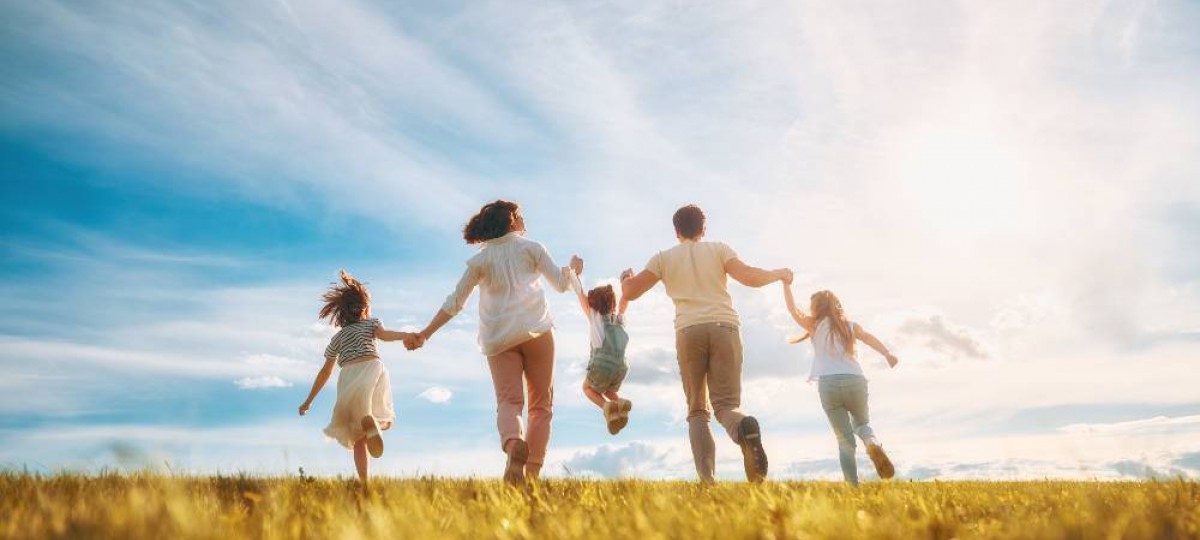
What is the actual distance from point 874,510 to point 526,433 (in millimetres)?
4203

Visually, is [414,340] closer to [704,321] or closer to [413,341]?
[413,341]

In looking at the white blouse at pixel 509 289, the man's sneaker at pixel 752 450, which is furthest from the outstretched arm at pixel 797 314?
the white blouse at pixel 509 289

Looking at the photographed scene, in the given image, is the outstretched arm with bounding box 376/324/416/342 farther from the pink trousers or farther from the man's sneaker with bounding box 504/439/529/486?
the man's sneaker with bounding box 504/439/529/486

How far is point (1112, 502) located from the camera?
14.8 ft

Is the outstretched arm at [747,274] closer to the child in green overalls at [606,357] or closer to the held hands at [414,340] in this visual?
the child in green overalls at [606,357]

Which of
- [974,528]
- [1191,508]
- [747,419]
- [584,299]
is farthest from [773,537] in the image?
[584,299]

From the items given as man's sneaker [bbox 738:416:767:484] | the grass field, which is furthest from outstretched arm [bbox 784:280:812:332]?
the grass field

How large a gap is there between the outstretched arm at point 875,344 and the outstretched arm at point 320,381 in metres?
6.35

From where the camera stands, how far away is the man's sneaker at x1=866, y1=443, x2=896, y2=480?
9320 mm

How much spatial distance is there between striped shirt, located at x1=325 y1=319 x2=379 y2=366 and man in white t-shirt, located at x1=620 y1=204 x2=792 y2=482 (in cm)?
291

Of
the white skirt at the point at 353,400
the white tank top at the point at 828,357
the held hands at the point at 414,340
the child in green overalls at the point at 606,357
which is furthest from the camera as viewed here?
the white tank top at the point at 828,357

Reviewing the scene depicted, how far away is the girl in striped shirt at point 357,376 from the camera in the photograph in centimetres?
856

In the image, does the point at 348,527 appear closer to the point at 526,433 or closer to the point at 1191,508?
the point at 1191,508

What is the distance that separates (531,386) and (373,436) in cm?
182
